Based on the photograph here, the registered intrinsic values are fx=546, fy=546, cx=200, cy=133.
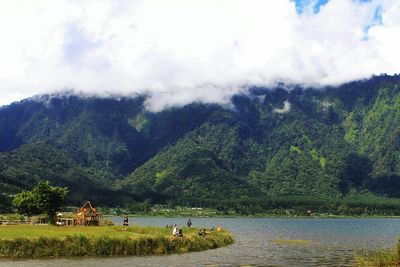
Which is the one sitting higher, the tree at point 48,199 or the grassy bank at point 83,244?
the tree at point 48,199

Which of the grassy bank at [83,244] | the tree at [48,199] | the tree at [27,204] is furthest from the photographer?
the tree at [27,204]

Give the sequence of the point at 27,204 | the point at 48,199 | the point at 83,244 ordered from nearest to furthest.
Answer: the point at 83,244 < the point at 48,199 < the point at 27,204

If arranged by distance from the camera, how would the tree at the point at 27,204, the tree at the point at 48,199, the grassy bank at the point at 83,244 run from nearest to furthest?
the grassy bank at the point at 83,244 < the tree at the point at 48,199 < the tree at the point at 27,204

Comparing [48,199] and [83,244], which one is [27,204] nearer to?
[48,199]

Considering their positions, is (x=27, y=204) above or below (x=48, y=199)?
below

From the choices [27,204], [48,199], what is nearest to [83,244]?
[48,199]

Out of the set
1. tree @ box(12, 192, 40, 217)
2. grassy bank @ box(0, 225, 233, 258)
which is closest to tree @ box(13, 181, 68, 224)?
tree @ box(12, 192, 40, 217)

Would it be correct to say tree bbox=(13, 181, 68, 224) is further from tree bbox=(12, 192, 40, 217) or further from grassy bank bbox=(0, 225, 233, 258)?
grassy bank bbox=(0, 225, 233, 258)

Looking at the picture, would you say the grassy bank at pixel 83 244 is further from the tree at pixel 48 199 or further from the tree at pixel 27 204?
the tree at pixel 27 204

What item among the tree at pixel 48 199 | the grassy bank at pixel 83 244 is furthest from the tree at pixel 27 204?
the grassy bank at pixel 83 244

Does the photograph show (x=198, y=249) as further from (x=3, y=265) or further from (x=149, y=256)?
(x=3, y=265)

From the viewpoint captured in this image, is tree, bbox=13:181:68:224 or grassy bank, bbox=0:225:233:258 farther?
tree, bbox=13:181:68:224

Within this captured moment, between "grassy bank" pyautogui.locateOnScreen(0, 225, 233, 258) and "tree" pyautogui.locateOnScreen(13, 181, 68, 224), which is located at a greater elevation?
"tree" pyautogui.locateOnScreen(13, 181, 68, 224)

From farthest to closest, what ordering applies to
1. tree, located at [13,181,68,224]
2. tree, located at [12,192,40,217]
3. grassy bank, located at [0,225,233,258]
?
1. tree, located at [12,192,40,217]
2. tree, located at [13,181,68,224]
3. grassy bank, located at [0,225,233,258]
